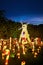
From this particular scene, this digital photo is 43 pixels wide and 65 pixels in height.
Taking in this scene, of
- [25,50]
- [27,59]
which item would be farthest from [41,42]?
[27,59]

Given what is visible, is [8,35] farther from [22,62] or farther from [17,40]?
[22,62]

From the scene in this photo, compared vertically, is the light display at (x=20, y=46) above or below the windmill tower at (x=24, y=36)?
below

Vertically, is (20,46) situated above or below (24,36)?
below

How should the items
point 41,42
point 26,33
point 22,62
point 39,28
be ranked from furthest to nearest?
point 39,28
point 41,42
point 26,33
point 22,62

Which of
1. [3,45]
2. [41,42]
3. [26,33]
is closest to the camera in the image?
[3,45]

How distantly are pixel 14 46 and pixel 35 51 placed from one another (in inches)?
36.8

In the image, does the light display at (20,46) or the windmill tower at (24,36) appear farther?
the windmill tower at (24,36)

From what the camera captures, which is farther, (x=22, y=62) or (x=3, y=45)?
(x=3, y=45)

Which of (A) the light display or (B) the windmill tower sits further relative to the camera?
(B) the windmill tower

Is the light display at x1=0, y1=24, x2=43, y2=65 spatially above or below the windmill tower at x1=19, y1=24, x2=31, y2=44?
below

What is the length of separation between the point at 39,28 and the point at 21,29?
5.98 feet

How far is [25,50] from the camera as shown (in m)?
12.1

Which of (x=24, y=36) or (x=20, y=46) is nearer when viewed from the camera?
(x=20, y=46)

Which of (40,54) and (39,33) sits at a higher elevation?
(39,33)
